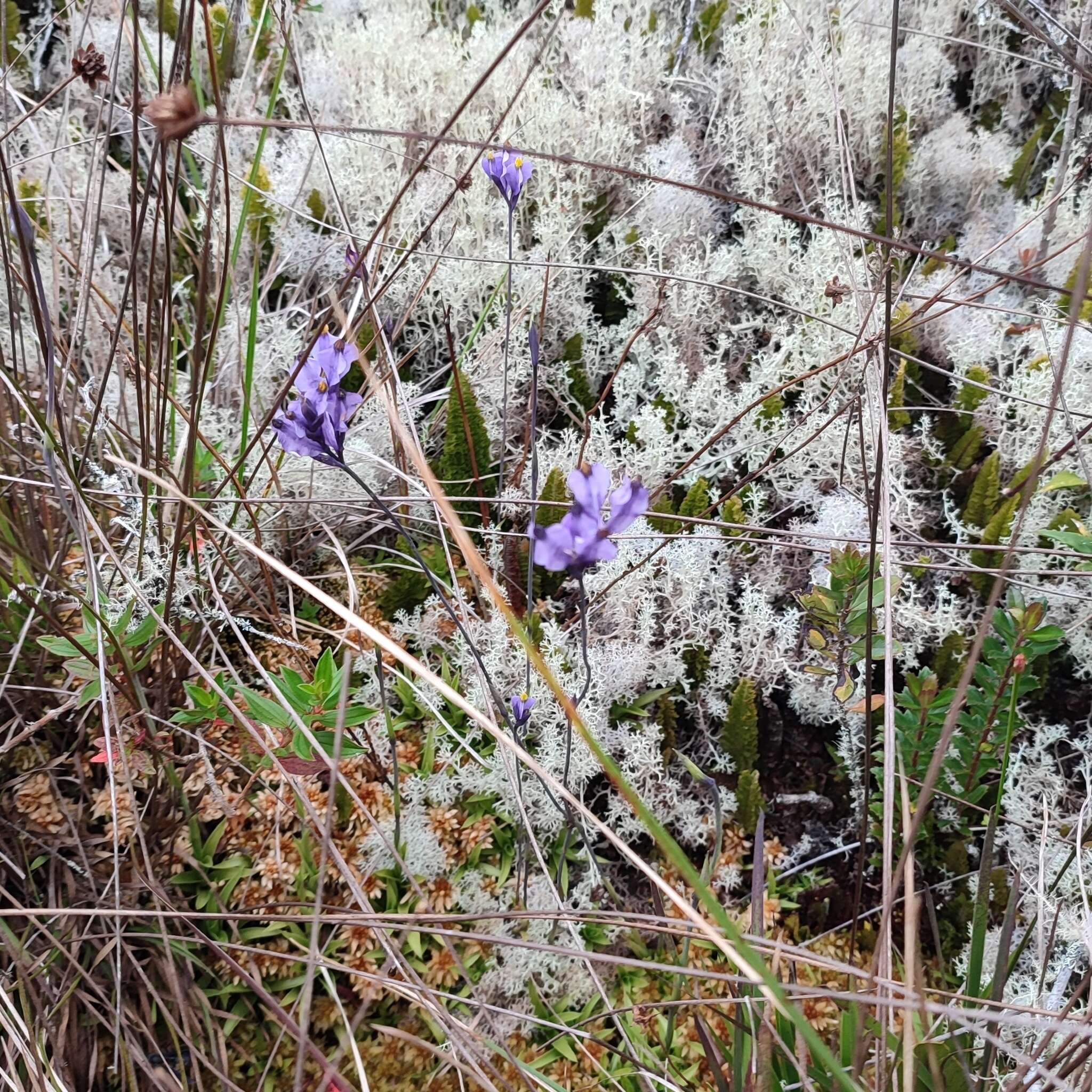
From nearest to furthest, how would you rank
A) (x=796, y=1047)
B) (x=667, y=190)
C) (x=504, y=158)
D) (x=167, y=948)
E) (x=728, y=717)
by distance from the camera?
(x=796, y=1047)
(x=167, y=948)
(x=504, y=158)
(x=728, y=717)
(x=667, y=190)

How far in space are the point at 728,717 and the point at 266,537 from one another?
997 mm

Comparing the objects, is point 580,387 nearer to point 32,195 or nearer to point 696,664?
point 696,664

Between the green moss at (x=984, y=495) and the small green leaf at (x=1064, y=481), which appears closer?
the small green leaf at (x=1064, y=481)

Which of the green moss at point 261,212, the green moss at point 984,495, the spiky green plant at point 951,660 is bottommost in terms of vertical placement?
the spiky green plant at point 951,660

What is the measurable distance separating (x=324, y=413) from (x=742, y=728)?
97cm

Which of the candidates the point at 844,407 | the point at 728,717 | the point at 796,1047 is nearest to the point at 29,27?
the point at 844,407

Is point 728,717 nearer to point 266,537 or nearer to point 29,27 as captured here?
point 266,537

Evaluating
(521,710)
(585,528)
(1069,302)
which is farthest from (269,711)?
(1069,302)

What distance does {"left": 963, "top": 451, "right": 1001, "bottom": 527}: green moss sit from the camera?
1733mm

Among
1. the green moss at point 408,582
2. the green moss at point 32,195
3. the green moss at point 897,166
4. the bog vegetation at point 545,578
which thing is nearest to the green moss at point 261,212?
the bog vegetation at point 545,578

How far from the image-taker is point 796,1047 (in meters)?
1.01

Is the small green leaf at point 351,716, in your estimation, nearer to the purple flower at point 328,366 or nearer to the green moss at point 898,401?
the purple flower at point 328,366

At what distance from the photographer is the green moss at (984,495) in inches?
68.2

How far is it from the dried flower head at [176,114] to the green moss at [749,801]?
1296 millimetres
